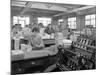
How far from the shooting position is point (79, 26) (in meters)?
1.84

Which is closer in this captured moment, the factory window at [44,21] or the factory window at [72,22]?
the factory window at [44,21]

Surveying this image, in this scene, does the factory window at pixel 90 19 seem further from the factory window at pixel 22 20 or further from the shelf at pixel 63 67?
the factory window at pixel 22 20

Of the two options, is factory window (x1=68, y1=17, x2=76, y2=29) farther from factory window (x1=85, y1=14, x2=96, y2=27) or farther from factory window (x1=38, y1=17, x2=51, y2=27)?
factory window (x1=38, y1=17, x2=51, y2=27)

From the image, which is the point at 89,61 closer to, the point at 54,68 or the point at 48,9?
the point at 54,68

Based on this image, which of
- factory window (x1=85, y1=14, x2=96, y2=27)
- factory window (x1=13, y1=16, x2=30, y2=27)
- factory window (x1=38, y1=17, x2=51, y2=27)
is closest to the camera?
factory window (x1=13, y1=16, x2=30, y2=27)

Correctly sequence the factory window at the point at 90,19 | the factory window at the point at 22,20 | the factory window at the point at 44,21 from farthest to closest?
the factory window at the point at 90,19 → the factory window at the point at 44,21 → the factory window at the point at 22,20

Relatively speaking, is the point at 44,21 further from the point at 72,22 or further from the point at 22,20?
the point at 72,22

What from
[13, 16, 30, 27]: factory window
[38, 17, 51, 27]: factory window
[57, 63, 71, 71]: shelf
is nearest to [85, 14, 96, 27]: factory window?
[38, 17, 51, 27]: factory window

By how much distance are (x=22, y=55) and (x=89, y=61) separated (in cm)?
98

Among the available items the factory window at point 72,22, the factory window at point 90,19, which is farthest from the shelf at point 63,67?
the factory window at point 90,19

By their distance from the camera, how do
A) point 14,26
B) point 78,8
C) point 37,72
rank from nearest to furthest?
point 14,26 < point 37,72 < point 78,8

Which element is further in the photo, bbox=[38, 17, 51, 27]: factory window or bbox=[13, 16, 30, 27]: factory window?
bbox=[38, 17, 51, 27]: factory window

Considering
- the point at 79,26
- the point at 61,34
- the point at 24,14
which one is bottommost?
the point at 61,34

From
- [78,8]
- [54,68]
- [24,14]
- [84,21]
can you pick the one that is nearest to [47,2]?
[24,14]
